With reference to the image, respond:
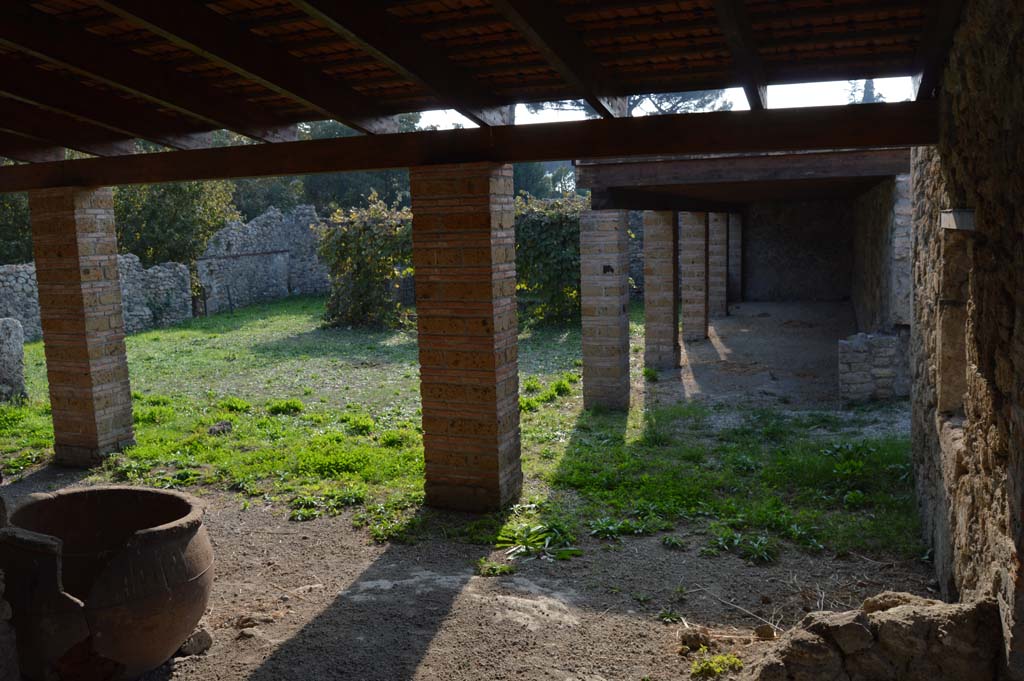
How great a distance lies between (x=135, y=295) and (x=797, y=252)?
16.1 m

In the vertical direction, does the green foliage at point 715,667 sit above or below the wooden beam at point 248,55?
below

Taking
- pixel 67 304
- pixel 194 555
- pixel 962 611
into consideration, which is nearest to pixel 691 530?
pixel 962 611

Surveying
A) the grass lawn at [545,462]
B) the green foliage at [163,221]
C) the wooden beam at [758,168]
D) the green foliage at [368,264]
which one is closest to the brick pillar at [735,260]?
the green foliage at [368,264]

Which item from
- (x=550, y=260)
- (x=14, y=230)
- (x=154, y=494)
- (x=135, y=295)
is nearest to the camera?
(x=154, y=494)

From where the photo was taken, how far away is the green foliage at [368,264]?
18.5m

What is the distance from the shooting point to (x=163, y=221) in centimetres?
2334

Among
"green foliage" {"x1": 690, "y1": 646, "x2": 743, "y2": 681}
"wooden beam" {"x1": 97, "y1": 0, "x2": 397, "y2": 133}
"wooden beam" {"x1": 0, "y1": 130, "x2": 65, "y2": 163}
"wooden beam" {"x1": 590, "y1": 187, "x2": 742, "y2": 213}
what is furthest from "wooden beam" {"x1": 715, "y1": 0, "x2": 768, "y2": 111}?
"wooden beam" {"x1": 0, "y1": 130, "x2": 65, "y2": 163}

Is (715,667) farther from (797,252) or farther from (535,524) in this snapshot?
(797,252)

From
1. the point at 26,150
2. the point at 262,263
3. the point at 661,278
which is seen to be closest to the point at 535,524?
the point at 26,150

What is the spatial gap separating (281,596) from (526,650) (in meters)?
1.85

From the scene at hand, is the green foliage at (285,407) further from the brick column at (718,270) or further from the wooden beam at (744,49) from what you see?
the brick column at (718,270)

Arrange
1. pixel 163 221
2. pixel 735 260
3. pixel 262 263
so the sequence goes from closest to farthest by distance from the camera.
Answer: pixel 735 260 < pixel 163 221 < pixel 262 263

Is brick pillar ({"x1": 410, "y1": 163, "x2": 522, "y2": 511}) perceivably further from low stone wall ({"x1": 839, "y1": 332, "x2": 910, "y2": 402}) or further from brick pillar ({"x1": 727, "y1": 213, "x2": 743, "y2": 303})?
Result: brick pillar ({"x1": 727, "y1": 213, "x2": 743, "y2": 303})

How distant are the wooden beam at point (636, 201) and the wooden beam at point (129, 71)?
408 centimetres
